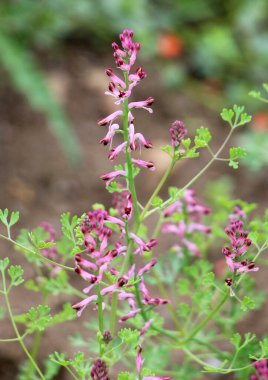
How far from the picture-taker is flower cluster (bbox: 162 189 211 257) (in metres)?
1.47

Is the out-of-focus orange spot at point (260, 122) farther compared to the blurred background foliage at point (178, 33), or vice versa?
the blurred background foliage at point (178, 33)

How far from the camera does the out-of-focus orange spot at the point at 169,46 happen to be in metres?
4.17

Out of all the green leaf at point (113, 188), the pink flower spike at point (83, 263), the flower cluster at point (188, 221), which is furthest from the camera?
the flower cluster at point (188, 221)

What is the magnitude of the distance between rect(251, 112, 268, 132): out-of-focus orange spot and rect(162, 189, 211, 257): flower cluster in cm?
220

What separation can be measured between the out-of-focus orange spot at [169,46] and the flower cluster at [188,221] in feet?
8.92

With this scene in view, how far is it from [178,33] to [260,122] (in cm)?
89

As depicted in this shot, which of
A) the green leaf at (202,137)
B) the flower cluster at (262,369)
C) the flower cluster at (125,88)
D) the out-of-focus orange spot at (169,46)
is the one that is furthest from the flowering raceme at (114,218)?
the out-of-focus orange spot at (169,46)

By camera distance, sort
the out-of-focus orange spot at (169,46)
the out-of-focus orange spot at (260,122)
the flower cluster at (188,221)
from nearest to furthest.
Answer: the flower cluster at (188,221) → the out-of-focus orange spot at (260,122) → the out-of-focus orange spot at (169,46)

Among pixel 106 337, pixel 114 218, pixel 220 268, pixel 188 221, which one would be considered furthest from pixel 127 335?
pixel 220 268

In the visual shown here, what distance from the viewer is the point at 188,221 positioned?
1552 millimetres

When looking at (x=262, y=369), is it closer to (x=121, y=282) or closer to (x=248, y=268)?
(x=248, y=268)

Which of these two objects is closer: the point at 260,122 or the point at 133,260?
the point at 133,260

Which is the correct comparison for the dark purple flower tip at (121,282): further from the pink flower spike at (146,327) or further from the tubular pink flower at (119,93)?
the tubular pink flower at (119,93)

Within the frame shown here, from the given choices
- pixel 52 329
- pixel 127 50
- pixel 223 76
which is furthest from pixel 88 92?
pixel 127 50
